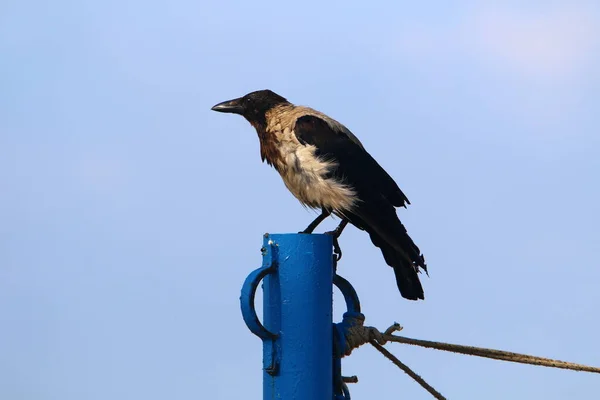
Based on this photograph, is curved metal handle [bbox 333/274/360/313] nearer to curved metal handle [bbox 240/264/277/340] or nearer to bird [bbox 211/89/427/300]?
curved metal handle [bbox 240/264/277/340]

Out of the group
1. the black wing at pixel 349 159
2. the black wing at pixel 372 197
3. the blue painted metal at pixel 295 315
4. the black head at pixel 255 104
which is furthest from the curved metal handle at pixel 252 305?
the black head at pixel 255 104

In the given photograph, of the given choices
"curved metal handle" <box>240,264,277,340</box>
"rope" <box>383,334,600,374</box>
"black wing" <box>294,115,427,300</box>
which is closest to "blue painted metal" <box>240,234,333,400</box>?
"curved metal handle" <box>240,264,277,340</box>

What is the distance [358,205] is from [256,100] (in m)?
1.26

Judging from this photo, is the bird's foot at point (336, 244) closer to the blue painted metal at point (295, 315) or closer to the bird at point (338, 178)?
the bird at point (338, 178)

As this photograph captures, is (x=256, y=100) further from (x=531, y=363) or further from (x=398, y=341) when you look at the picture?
(x=531, y=363)

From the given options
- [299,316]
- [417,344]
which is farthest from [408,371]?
[299,316]

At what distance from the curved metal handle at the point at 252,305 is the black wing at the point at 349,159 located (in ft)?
5.96

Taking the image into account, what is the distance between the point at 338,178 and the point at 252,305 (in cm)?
193

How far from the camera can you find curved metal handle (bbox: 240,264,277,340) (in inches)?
134

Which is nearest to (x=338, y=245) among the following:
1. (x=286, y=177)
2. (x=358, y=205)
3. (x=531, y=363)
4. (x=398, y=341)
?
(x=358, y=205)

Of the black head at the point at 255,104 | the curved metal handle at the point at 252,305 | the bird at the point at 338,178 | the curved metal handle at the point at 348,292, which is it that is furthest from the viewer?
the black head at the point at 255,104

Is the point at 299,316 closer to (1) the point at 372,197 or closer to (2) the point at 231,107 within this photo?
(1) the point at 372,197

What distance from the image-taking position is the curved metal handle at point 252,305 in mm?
3393

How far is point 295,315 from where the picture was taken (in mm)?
3457
